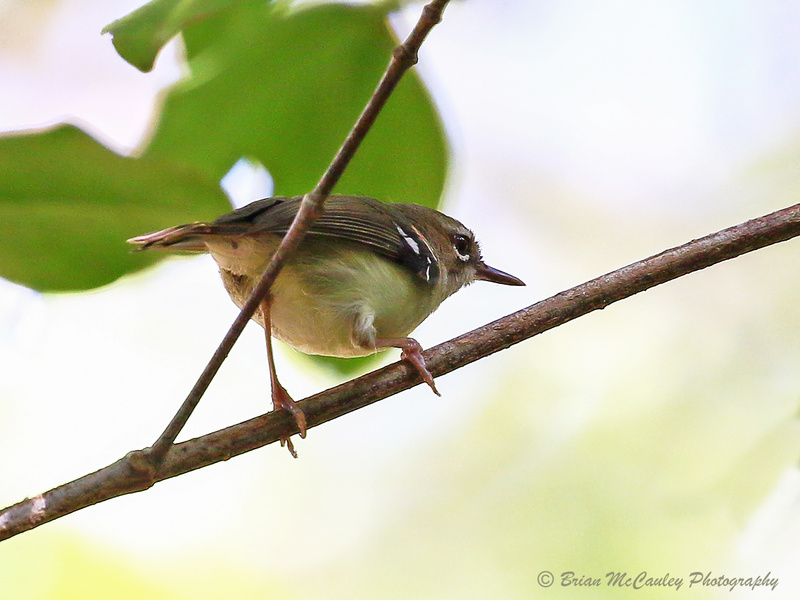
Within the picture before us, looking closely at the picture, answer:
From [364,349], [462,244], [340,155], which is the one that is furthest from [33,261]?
[462,244]

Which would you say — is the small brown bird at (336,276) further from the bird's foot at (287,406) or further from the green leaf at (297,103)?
the green leaf at (297,103)

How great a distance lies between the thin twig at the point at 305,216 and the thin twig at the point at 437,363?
12 cm

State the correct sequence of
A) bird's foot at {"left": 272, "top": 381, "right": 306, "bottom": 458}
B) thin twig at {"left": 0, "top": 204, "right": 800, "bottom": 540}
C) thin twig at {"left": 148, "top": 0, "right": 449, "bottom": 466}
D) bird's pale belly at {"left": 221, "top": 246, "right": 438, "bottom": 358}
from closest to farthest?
thin twig at {"left": 148, "top": 0, "right": 449, "bottom": 466} < thin twig at {"left": 0, "top": 204, "right": 800, "bottom": 540} < bird's foot at {"left": 272, "top": 381, "right": 306, "bottom": 458} < bird's pale belly at {"left": 221, "top": 246, "right": 438, "bottom": 358}

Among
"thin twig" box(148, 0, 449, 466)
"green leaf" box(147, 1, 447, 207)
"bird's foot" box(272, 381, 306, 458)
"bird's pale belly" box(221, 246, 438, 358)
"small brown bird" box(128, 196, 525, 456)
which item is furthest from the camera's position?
"bird's pale belly" box(221, 246, 438, 358)

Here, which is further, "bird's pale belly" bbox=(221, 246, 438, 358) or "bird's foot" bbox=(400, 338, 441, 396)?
"bird's pale belly" bbox=(221, 246, 438, 358)

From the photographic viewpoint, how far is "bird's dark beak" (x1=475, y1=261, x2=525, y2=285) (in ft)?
11.9

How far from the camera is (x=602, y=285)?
2.16 m

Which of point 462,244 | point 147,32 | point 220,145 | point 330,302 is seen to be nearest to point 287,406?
point 330,302

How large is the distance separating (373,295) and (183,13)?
148 centimetres

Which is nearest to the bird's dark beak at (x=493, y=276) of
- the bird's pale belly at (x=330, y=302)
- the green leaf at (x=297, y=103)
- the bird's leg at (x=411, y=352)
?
→ the bird's pale belly at (x=330, y=302)

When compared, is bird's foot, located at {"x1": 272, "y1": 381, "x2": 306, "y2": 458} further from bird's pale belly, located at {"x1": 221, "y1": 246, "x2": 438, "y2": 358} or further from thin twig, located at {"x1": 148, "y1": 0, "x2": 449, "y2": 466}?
thin twig, located at {"x1": 148, "y1": 0, "x2": 449, "y2": 466}

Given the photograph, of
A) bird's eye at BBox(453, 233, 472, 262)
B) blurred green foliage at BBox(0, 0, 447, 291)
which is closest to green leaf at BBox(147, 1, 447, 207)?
blurred green foliage at BBox(0, 0, 447, 291)

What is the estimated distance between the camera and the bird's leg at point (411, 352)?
2271 mm

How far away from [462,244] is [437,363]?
141 cm
